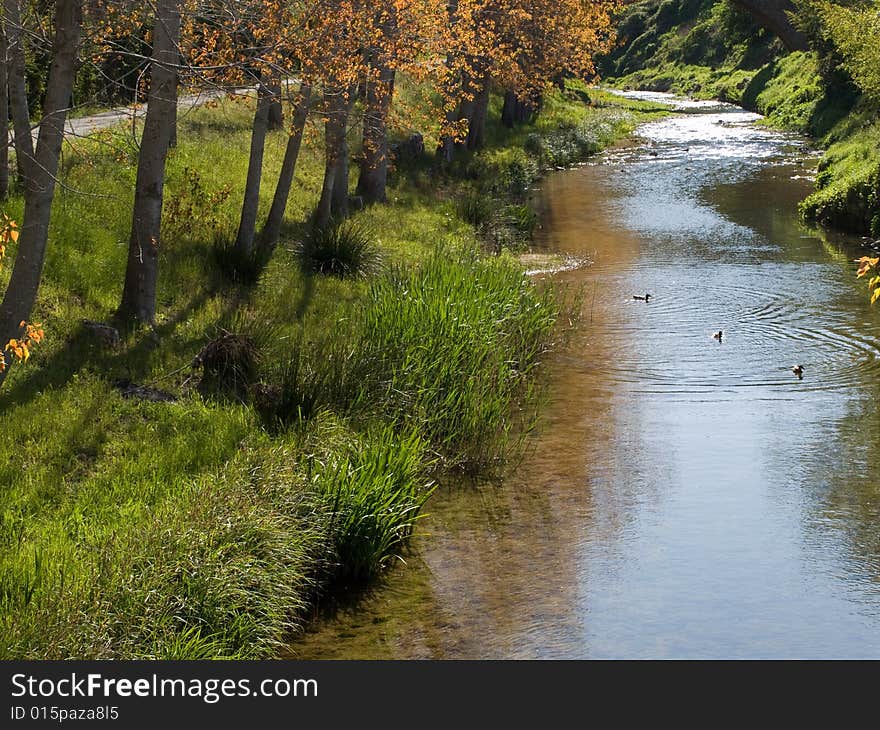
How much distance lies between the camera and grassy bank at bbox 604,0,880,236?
28453 mm

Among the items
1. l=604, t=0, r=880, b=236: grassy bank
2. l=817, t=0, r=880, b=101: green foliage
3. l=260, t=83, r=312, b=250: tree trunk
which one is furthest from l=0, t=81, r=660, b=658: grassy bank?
l=817, t=0, r=880, b=101: green foliage

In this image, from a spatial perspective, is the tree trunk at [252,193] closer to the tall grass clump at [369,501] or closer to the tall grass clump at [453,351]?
the tall grass clump at [453,351]

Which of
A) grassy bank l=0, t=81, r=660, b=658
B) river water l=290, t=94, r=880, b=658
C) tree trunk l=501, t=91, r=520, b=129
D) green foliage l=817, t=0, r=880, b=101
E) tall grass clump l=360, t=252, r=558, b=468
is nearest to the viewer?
grassy bank l=0, t=81, r=660, b=658

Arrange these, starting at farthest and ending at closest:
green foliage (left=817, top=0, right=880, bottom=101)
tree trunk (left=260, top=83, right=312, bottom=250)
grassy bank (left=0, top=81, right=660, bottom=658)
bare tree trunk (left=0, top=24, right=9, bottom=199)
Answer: green foliage (left=817, top=0, right=880, bottom=101), tree trunk (left=260, top=83, right=312, bottom=250), bare tree trunk (left=0, top=24, right=9, bottom=199), grassy bank (left=0, top=81, right=660, bottom=658)

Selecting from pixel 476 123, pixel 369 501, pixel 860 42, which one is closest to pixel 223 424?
pixel 369 501

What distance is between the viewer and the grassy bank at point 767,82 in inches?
1120

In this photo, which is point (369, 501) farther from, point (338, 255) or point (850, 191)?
point (850, 191)

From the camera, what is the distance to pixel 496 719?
7.37 m

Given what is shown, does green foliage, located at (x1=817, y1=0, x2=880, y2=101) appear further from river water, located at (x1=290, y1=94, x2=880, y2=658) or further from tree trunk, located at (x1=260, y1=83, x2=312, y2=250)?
tree trunk, located at (x1=260, y1=83, x2=312, y2=250)

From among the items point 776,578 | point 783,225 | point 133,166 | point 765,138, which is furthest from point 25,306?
point 765,138

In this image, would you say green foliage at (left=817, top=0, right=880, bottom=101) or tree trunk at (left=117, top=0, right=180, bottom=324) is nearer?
tree trunk at (left=117, top=0, right=180, bottom=324)

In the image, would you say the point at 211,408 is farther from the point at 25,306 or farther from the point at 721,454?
the point at 721,454

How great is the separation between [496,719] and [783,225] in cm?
2329

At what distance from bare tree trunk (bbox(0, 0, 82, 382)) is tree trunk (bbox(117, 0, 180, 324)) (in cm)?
329
